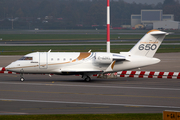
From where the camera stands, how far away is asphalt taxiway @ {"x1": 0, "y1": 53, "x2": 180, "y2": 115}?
19812mm

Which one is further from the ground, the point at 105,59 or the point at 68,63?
the point at 105,59

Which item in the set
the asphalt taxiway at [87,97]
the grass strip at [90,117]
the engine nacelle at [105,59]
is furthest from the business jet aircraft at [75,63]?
the grass strip at [90,117]

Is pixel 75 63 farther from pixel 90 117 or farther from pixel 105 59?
pixel 90 117

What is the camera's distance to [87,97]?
2375 centimetres

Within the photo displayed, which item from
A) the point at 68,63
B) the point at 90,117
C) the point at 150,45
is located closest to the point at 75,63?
the point at 68,63

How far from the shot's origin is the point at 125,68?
32625 mm

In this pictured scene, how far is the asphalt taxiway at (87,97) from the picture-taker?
780 inches

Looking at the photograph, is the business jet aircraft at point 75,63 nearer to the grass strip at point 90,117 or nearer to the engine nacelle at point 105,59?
the engine nacelle at point 105,59

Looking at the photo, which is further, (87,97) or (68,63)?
(68,63)

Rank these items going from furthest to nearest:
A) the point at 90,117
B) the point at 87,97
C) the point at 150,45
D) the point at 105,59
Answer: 1. the point at 150,45
2. the point at 105,59
3. the point at 87,97
4. the point at 90,117

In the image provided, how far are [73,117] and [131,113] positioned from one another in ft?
11.7

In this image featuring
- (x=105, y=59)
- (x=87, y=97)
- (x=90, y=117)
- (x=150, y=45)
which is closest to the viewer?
(x=90, y=117)

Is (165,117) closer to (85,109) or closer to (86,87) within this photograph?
(85,109)

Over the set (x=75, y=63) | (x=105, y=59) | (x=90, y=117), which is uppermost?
(x=105, y=59)
